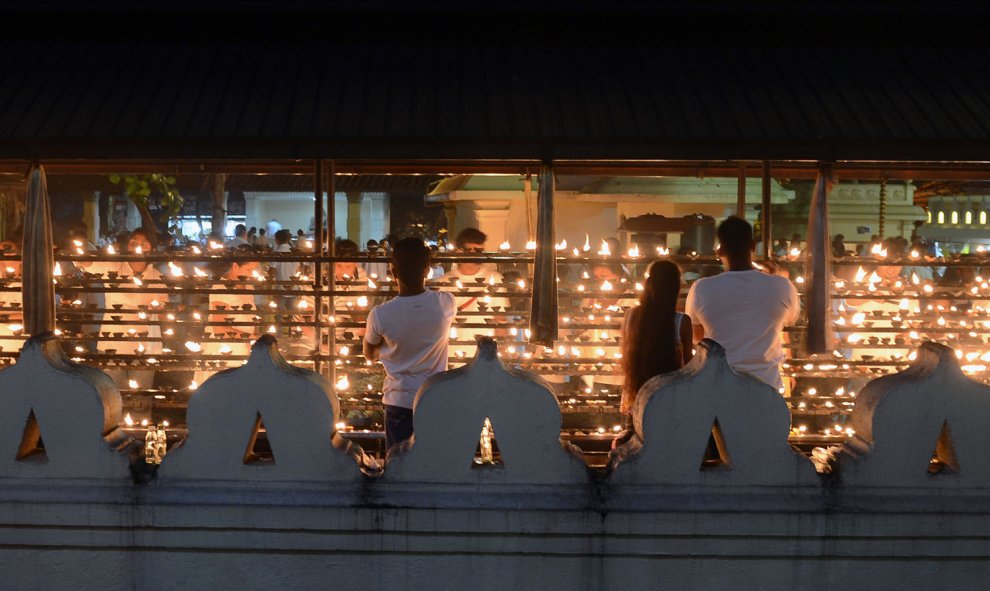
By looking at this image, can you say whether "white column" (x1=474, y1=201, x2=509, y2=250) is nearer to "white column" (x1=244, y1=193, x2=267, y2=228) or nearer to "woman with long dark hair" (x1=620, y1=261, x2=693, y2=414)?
"woman with long dark hair" (x1=620, y1=261, x2=693, y2=414)

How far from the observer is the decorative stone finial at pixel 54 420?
3512 mm

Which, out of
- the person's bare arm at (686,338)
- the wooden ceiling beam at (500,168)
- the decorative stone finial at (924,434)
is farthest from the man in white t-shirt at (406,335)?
the wooden ceiling beam at (500,168)

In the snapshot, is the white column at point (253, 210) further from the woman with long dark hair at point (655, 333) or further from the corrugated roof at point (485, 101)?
the woman with long dark hair at point (655, 333)

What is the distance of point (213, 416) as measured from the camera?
11.6 feet

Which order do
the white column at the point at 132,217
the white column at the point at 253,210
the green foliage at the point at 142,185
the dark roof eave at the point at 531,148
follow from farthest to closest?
1. the white column at the point at 132,217
2. the white column at the point at 253,210
3. the green foliage at the point at 142,185
4. the dark roof eave at the point at 531,148

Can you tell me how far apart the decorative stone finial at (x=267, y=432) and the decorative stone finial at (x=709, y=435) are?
1.15m

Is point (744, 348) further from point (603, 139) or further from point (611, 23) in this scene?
point (611, 23)

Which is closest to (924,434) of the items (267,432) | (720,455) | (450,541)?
(720,455)

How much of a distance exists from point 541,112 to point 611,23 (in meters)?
1.30

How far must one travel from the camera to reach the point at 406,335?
512 cm

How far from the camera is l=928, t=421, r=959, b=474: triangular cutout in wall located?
3.53 meters

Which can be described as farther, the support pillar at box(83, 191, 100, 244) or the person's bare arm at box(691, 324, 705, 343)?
the support pillar at box(83, 191, 100, 244)

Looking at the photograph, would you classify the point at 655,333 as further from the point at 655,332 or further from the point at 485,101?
the point at 485,101

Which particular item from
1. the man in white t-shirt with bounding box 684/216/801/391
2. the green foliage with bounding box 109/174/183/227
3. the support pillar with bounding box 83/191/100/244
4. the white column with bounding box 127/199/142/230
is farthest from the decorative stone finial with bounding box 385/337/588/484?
the white column with bounding box 127/199/142/230
